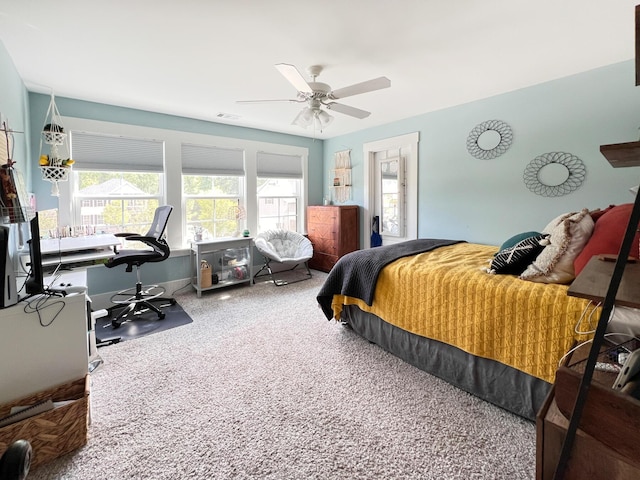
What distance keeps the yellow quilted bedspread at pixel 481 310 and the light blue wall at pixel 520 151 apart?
127 centimetres

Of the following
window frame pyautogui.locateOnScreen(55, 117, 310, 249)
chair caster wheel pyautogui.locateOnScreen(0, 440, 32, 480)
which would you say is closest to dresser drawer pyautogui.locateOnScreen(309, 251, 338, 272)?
window frame pyautogui.locateOnScreen(55, 117, 310, 249)

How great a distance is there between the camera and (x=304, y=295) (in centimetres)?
402

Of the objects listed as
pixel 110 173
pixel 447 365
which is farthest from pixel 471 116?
pixel 110 173

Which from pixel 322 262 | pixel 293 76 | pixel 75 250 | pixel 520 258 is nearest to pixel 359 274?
pixel 520 258

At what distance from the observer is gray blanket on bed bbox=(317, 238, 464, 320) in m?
2.50

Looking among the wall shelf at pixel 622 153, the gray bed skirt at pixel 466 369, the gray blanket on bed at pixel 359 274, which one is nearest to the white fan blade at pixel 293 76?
the gray blanket on bed at pixel 359 274

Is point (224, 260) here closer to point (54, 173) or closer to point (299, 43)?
point (54, 173)

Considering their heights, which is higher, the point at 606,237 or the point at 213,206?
the point at 213,206

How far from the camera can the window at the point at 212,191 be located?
4.32 metres

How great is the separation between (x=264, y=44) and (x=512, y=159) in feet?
9.10

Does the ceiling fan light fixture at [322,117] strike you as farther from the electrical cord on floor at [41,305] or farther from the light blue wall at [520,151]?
the electrical cord on floor at [41,305]

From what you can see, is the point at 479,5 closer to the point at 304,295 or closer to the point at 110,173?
the point at 304,295

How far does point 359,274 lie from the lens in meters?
2.61

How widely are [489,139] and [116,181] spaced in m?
4.43
